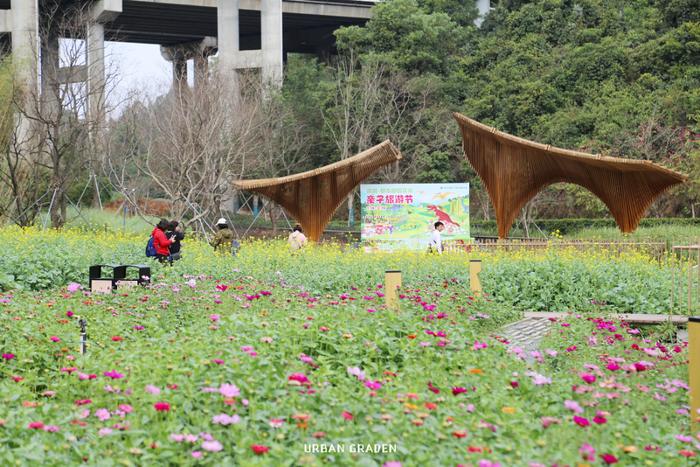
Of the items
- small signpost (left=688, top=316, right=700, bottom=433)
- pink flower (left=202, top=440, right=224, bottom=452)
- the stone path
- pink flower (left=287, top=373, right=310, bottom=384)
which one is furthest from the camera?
the stone path

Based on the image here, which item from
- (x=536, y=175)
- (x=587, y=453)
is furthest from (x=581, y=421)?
(x=536, y=175)

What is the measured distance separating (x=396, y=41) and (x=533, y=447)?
35.0 meters

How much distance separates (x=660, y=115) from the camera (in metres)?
31.9

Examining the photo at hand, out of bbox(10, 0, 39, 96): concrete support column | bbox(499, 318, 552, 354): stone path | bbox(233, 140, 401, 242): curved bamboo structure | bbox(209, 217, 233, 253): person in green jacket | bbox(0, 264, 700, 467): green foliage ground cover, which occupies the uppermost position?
bbox(10, 0, 39, 96): concrete support column

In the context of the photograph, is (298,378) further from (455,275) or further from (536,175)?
(536,175)

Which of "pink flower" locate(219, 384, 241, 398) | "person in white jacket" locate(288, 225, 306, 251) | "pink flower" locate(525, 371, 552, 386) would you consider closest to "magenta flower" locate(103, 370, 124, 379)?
"pink flower" locate(219, 384, 241, 398)

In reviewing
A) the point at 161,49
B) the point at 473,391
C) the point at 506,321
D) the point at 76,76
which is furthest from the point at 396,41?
the point at 473,391

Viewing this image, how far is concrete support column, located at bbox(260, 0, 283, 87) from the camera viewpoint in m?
39.1

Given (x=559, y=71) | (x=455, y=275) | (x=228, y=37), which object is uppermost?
(x=228, y=37)

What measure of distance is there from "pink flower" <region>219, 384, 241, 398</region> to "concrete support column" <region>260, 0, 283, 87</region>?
35068 mm

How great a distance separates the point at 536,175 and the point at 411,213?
3.29m

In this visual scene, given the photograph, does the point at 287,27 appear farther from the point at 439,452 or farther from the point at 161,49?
the point at 439,452

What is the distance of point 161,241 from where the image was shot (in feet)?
44.9

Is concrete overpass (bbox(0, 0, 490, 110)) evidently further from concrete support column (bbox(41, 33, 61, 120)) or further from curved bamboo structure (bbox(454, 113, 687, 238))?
curved bamboo structure (bbox(454, 113, 687, 238))
